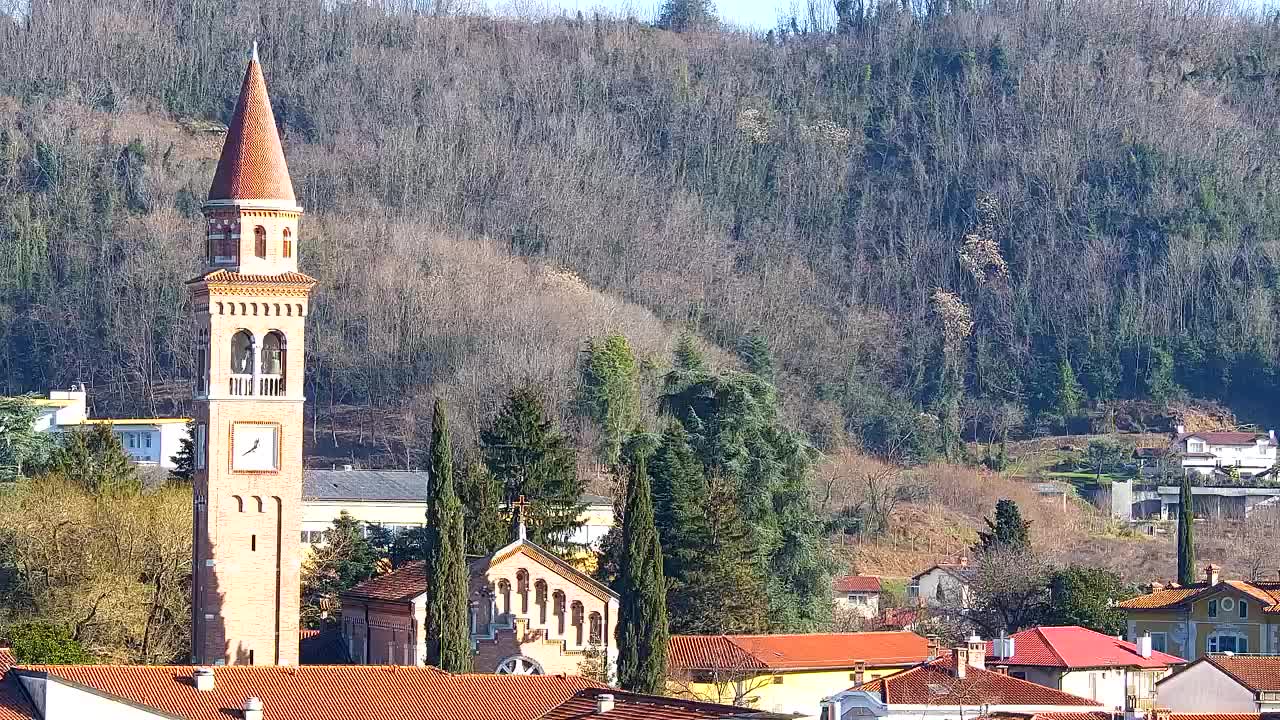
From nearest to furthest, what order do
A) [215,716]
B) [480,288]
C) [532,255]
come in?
[215,716], [480,288], [532,255]

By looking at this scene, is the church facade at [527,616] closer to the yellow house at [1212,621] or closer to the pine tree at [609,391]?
the yellow house at [1212,621]

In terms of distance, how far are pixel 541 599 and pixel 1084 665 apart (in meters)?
10.6

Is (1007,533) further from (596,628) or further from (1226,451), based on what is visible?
(1226,451)

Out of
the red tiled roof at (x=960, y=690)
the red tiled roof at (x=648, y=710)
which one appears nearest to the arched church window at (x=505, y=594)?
the red tiled roof at (x=960, y=690)

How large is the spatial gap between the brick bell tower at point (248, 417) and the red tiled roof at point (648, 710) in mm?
15180

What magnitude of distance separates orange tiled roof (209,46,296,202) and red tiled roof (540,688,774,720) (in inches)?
716

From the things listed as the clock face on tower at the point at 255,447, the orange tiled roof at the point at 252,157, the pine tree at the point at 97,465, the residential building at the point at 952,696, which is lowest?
the residential building at the point at 952,696

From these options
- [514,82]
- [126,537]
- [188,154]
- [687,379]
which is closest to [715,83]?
[514,82]

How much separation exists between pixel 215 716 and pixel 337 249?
7817 cm

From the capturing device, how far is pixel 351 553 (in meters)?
67.2

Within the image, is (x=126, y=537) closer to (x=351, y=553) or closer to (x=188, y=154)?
(x=351, y=553)

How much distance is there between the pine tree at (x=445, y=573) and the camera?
54.1 meters

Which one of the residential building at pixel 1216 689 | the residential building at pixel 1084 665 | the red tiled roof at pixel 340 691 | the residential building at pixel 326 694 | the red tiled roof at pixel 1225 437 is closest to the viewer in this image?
the residential building at pixel 326 694

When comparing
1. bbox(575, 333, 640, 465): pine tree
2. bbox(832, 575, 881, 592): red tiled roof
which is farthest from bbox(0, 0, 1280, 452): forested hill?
bbox(832, 575, 881, 592): red tiled roof
